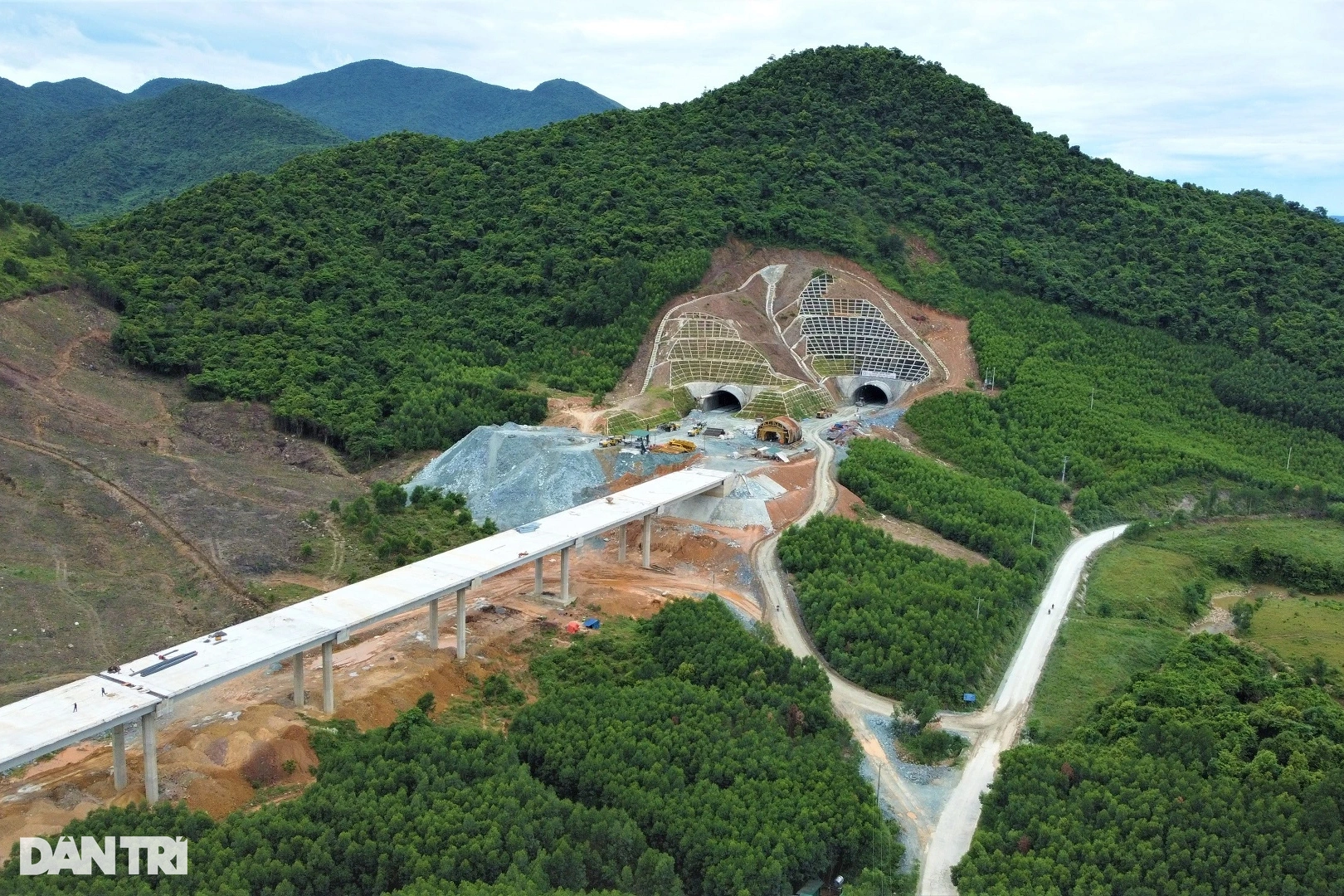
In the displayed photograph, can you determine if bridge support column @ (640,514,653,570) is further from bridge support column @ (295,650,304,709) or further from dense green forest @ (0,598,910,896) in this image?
bridge support column @ (295,650,304,709)

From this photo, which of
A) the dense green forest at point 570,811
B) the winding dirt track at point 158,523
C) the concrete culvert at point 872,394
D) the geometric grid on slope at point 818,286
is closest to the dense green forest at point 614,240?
the geometric grid on slope at point 818,286

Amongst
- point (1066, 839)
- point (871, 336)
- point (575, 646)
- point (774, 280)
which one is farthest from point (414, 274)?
point (1066, 839)

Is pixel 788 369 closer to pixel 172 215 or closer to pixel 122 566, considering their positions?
pixel 122 566

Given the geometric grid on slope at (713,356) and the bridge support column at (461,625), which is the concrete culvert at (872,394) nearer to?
the geometric grid on slope at (713,356)

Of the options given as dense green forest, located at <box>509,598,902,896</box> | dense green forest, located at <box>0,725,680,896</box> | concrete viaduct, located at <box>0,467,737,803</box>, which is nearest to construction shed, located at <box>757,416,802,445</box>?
concrete viaduct, located at <box>0,467,737,803</box>

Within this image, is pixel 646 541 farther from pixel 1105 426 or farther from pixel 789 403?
pixel 1105 426

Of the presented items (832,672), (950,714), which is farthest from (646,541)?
(950,714)
